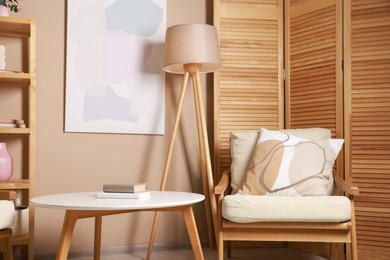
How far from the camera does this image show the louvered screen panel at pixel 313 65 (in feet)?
9.84

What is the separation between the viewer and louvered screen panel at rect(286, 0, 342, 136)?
3.00 metres

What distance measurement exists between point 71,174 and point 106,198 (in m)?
1.15

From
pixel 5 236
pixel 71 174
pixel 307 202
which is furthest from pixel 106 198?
pixel 71 174

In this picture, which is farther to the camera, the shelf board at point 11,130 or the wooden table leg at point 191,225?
the shelf board at point 11,130

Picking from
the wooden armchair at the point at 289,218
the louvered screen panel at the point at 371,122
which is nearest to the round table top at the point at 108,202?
the wooden armchair at the point at 289,218

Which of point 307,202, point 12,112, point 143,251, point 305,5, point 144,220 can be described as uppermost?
point 305,5

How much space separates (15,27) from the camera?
2.75m

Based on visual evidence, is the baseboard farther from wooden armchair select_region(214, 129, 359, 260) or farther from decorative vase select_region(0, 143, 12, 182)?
wooden armchair select_region(214, 129, 359, 260)

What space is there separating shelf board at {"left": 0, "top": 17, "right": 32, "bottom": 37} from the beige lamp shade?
86 centimetres

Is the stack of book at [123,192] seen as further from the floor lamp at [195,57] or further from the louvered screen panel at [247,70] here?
the louvered screen panel at [247,70]

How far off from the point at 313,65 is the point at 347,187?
1.10m

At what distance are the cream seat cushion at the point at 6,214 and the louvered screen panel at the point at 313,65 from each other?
201 cm

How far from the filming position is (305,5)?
10.5 ft

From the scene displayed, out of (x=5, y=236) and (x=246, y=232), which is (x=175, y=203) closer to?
(x=246, y=232)
